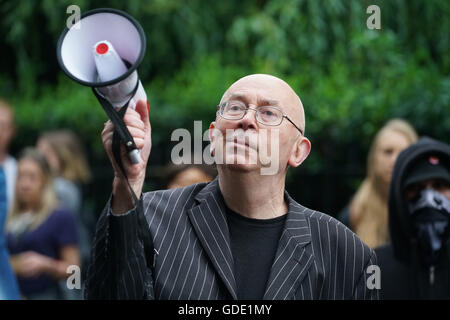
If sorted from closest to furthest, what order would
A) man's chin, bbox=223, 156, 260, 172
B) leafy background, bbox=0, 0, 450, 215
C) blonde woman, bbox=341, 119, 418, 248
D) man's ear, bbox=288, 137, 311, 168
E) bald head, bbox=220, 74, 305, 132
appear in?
man's chin, bbox=223, 156, 260, 172, bald head, bbox=220, 74, 305, 132, man's ear, bbox=288, 137, 311, 168, blonde woman, bbox=341, 119, 418, 248, leafy background, bbox=0, 0, 450, 215

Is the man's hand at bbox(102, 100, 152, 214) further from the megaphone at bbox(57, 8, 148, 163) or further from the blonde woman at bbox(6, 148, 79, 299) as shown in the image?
the blonde woman at bbox(6, 148, 79, 299)

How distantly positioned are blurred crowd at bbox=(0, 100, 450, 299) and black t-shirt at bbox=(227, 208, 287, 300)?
1.75 metres

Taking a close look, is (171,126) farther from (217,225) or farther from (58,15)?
(217,225)

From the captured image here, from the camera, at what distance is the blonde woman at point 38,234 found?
539cm

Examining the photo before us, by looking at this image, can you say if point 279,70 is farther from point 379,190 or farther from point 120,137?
point 120,137

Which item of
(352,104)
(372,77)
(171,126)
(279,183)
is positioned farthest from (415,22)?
(279,183)

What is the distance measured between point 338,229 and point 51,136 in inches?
174

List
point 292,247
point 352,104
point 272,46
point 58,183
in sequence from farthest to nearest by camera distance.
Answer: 1. point 272,46
2. point 352,104
3. point 58,183
4. point 292,247

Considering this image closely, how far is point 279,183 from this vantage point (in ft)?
9.32

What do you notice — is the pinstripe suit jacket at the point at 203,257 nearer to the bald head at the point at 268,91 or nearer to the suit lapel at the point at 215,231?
the suit lapel at the point at 215,231

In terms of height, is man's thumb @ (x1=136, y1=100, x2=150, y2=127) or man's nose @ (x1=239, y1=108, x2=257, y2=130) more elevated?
man's thumb @ (x1=136, y1=100, x2=150, y2=127)

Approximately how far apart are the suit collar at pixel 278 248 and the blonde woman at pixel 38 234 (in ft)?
9.44

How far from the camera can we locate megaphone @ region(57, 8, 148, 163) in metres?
2.34

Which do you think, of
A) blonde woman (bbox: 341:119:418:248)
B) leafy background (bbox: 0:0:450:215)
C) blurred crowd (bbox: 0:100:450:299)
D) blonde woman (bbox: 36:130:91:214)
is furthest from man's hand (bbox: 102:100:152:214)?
leafy background (bbox: 0:0:450:215)
